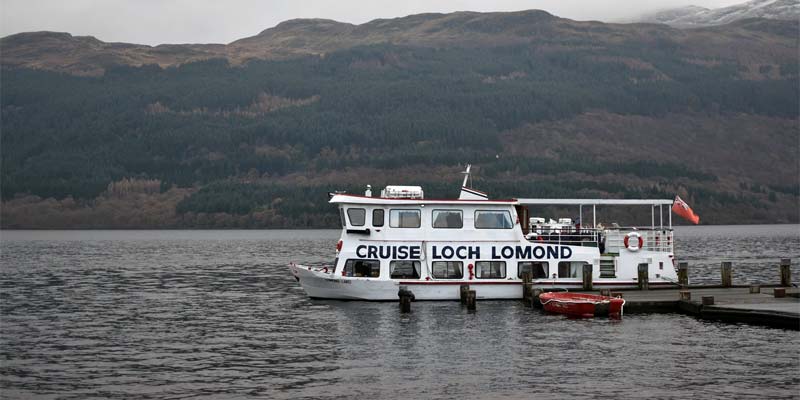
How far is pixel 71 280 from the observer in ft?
341

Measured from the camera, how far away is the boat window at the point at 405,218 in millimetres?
63312

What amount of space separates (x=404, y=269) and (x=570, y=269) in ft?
34.0

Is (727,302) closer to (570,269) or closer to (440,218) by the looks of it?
(570,269)

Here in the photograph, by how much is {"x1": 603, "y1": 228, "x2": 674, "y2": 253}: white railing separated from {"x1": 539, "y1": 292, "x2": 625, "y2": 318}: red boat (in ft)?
18.0

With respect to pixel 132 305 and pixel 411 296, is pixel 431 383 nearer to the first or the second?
pixel 411 296

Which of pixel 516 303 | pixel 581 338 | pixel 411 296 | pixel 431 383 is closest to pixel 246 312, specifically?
pixel 411 296

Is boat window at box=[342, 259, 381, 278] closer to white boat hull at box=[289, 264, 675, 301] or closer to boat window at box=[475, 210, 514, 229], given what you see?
white boat hull at box=[289, 264, 675, 301]

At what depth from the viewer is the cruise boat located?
63.1 metres

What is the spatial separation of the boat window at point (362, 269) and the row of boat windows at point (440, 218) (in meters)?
2.46

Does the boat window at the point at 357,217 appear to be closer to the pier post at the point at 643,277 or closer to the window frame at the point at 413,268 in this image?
the window frame at the point at 413,268

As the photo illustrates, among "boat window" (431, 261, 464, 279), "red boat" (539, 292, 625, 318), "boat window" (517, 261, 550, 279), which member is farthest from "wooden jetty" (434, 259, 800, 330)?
"boat window" (431, 261, 464, 279)

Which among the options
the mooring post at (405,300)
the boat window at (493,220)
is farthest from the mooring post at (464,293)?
the boat window at (493,220)

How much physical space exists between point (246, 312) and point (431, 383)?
29816 millimetres

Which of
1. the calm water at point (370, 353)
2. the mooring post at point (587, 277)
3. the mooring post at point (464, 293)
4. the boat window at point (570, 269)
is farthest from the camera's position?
the boat window at point (570, 269)
